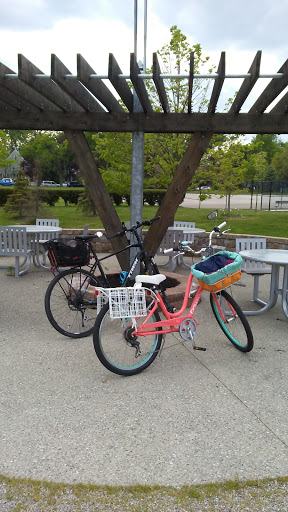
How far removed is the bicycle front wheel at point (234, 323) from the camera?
418cm

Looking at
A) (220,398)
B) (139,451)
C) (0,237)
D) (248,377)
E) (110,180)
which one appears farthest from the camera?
(110,180)

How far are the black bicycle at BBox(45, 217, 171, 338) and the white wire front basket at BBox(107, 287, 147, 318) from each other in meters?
0.61

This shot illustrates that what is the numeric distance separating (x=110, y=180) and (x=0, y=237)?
3.97m

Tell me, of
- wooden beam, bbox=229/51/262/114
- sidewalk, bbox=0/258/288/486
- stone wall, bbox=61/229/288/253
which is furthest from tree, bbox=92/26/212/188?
sidewalk, bbox=0/258/288/486

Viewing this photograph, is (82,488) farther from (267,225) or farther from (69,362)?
(267,225)

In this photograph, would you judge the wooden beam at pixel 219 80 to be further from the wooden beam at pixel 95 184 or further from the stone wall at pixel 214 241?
the stone wall at pixel 214 241

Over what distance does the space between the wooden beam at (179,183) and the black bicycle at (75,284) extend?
3.60 ft

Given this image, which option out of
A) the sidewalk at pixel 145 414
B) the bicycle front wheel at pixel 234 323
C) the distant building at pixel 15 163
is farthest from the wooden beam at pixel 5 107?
the distant building at pixel 15 163

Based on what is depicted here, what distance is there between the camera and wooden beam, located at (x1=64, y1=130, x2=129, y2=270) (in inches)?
216

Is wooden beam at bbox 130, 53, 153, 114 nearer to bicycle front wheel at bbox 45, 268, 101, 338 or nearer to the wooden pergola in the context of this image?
the wooden pergola

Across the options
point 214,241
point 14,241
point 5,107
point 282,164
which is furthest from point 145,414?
point 282,164

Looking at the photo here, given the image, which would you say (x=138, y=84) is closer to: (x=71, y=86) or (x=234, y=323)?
(x=71, y=86)

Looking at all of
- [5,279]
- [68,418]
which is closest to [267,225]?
[5,279]

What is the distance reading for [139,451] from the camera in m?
2.71
